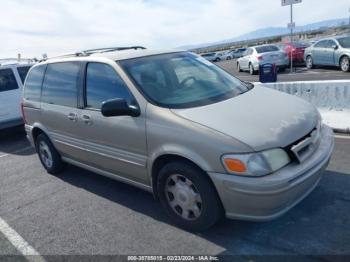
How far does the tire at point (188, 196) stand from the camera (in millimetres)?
3301

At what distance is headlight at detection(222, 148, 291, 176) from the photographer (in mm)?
3021

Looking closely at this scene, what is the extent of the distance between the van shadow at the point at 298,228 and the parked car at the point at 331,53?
1131 cm

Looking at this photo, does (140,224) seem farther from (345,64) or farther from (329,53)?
(329,53)

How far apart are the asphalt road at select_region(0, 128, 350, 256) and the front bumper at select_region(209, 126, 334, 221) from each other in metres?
0.35

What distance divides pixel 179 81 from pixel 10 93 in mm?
6341

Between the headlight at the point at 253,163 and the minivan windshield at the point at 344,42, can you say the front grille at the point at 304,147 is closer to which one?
the headlight at the point at 253,163

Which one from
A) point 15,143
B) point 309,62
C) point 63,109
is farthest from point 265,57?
point 63,109

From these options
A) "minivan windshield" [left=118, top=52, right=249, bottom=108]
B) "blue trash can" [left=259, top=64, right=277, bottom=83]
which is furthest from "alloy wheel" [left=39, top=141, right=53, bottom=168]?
"blue trash can" [left=259, top=64, right=277, bottom=83]

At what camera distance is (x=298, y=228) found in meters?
3.45

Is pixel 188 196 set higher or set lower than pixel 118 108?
lower

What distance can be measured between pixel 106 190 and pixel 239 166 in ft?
8.12

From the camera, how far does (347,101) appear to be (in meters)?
6.20

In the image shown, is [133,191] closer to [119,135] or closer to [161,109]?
[119,135]

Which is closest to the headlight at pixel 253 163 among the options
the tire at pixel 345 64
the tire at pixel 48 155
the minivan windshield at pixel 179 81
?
the minivan windshield at pixel 179 81
